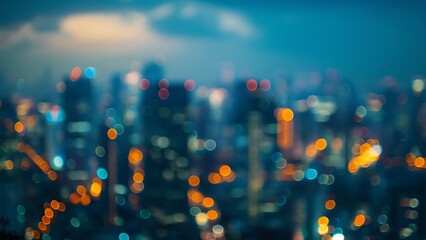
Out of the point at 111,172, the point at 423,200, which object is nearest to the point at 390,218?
the point at 423,200

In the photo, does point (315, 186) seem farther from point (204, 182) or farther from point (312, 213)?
point (204, 182)

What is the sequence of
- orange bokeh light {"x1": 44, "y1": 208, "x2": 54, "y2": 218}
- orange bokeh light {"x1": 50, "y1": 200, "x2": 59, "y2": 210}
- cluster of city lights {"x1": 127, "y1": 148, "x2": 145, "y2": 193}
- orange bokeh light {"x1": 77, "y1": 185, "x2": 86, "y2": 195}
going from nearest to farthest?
orange bokeh light {"x1": 44, "y1": 208, "x2": 54, "y2": 218} → orange bokeh light {"x1": 50, "y1": 200, "x2": 59, "y2": 210} → orange bokeh light {"x1": 77, "y1": 185, "x2": 86, "y2": 195} → cluster of city lights {"x1": 127, "y1": 148, "x2": 145, "y2": 193}

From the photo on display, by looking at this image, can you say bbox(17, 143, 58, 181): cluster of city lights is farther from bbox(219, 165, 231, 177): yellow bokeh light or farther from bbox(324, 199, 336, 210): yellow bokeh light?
bbox(324, 199, 336, 210): yellow bokeh light

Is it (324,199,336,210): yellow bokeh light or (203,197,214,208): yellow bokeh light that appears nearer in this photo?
(324,199,336,210): yellow bokeh light

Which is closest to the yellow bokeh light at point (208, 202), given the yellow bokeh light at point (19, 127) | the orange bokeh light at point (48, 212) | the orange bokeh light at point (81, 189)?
the orange bokeh light at point (81, 189)

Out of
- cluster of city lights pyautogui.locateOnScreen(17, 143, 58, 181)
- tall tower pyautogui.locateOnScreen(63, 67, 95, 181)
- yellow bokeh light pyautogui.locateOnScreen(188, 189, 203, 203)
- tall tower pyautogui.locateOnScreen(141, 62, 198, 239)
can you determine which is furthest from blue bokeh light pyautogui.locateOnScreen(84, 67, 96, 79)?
yellow bokeh light pyautogui.locateOnScreen(188, 189, 203, 203)

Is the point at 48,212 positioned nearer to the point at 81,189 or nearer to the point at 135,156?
the point at 81,189

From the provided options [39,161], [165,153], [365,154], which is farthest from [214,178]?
[39,161]

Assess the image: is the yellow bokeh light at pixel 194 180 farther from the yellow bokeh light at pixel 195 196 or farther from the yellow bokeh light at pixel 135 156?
the yellow bokeh light at pixel 135 156
